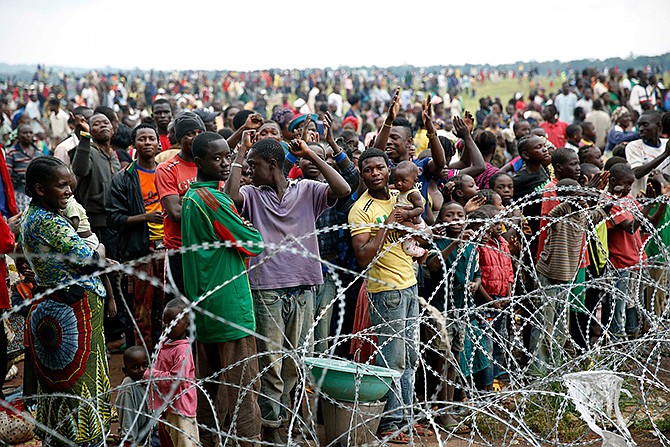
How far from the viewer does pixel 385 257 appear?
5371 mm

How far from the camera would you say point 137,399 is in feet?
16.4

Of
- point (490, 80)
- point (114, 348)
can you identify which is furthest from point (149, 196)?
point (490, 80)

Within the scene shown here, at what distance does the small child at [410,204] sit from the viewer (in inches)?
204

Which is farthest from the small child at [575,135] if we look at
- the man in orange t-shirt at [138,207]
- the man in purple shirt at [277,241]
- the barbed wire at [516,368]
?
the man in purple shirt at [277,241]

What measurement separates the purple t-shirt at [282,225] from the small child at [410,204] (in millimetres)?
585

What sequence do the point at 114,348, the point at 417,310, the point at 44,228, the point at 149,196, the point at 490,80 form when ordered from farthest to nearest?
the point at 490,80 < the point at 114,348 < the point at 149,196 < the point at 417,310 < the point at 44,228

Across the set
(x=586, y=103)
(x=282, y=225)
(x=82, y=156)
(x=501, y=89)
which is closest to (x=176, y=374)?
(x=282, y=225)

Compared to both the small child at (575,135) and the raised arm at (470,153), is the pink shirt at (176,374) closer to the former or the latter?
the raised arm at (470,153)

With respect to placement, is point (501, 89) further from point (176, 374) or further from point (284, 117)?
point (176, 374)

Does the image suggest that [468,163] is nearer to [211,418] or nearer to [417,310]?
[417,310]

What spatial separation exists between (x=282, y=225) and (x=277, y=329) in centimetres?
70

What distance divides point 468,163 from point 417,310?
2.58 metres

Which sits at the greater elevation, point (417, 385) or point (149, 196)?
point (149, 196)

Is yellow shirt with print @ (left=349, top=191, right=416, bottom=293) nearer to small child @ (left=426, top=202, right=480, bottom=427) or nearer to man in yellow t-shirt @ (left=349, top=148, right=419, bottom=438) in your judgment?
man in yellow t-shirt @ (left=349, top=148, right=419, bottom=438)
